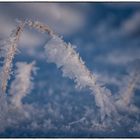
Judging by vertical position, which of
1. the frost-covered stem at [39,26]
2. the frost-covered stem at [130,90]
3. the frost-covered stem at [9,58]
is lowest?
the frost-covered stem at [130,90]

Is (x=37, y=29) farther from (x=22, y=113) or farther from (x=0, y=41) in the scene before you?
(x=22, y=113)

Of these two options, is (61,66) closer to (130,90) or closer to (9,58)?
(9,58)

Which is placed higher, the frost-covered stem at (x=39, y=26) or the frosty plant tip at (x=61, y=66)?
the frost-covered stem at (x=39, y=26)

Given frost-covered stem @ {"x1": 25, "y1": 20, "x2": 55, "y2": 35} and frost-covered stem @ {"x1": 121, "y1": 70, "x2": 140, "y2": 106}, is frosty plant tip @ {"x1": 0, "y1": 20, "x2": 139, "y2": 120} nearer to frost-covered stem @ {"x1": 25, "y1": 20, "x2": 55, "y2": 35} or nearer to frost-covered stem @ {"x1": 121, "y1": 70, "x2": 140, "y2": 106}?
frost-covered stem @ {"x1": 25, "y1": 20, "x2": 55, "y2": 35}

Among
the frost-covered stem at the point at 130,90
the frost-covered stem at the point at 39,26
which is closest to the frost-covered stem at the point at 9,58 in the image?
the frost-covered stem at the point at 39,26

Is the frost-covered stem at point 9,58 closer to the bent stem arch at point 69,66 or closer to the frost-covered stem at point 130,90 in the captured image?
the bent stem arch at point 69,66

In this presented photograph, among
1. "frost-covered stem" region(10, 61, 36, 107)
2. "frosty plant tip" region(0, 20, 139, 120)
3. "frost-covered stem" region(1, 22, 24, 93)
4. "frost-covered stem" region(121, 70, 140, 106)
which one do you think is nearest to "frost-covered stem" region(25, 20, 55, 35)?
"frosty plant tip" region(0, 20, 139, 120)

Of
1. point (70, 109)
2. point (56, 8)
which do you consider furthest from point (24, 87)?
point (56, 8)

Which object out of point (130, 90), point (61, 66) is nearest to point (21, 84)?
point (61, 66)
